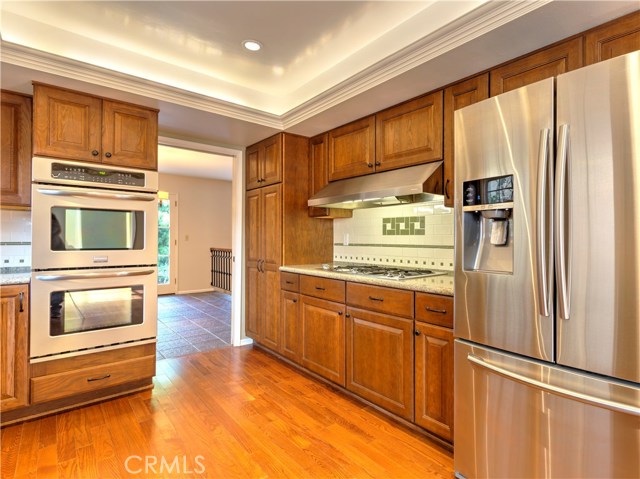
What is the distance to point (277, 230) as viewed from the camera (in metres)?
3.40

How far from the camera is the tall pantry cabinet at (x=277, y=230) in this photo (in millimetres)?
3387

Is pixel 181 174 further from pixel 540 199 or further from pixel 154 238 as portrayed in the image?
pixel 540 199

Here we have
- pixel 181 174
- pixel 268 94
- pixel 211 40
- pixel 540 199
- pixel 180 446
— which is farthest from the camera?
pixel 181 174

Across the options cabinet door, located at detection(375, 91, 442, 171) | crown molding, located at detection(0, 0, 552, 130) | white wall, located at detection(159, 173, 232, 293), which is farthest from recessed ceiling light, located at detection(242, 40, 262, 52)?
white wall, located at detection(159, 173, 232, 293)

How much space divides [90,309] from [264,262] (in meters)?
1.57

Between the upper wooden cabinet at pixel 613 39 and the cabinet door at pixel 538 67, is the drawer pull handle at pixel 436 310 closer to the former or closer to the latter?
the cabinet door at pixel 538 67

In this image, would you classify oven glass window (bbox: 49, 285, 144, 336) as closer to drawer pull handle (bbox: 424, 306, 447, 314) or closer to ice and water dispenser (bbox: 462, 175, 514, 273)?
drawer pull handle (bbox: 424, 306, 447, 314)

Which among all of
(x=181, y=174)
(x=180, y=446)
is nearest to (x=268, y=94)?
(x=180, y=446)

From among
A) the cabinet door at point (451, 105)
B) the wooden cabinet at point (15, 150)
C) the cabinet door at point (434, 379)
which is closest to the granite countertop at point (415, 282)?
the cabinet door at point (434, 379)

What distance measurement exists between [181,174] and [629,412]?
24.4 feet

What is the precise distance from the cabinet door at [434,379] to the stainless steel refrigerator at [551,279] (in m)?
0.21

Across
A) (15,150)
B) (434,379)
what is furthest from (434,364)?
(15,150)

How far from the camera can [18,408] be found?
2.24 metres

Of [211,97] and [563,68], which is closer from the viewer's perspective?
[563,68]
